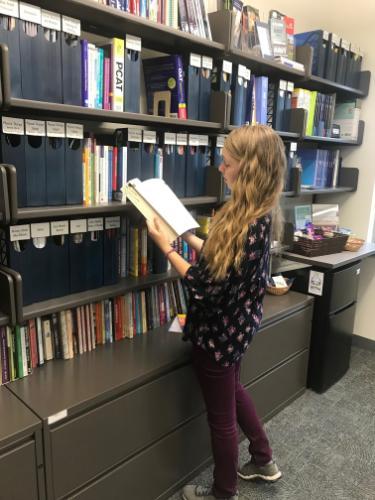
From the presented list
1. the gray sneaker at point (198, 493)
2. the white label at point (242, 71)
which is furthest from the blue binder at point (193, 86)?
the gray sneaker at point (198, 493)

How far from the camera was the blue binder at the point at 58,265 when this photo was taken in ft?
5.05

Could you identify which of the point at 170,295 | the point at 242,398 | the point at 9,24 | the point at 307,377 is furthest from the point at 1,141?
the point at 307,377

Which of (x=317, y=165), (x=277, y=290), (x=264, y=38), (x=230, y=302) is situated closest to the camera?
(x=230, y=302)

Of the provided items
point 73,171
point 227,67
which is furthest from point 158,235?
point 227,67

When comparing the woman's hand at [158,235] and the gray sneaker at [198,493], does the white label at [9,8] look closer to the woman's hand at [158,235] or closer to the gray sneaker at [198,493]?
the woman's hand at [158,235]

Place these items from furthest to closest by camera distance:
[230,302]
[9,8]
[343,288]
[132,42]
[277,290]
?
[343,288] < [277,290] < [132,42] < [230,302] < [9,8]

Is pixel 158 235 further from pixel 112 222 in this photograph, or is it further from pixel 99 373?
pixel 99 373

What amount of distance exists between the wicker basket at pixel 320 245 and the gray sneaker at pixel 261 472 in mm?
1210

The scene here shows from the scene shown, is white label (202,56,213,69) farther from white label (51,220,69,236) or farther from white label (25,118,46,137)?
white label (51,220,69,236)

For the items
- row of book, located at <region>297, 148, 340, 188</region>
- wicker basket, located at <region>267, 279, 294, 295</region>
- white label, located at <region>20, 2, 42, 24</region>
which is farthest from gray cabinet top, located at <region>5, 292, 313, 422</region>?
row of book, located at <region>297, 148, 340, 188</region>

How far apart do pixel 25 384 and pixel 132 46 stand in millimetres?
1292

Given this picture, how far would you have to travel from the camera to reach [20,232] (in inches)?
56.2

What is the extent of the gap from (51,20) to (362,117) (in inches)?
93.3

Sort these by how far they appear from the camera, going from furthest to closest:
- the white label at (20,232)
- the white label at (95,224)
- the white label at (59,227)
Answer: the white label at (95,224) → the white label at (59,227) → the white label at (20,232)
